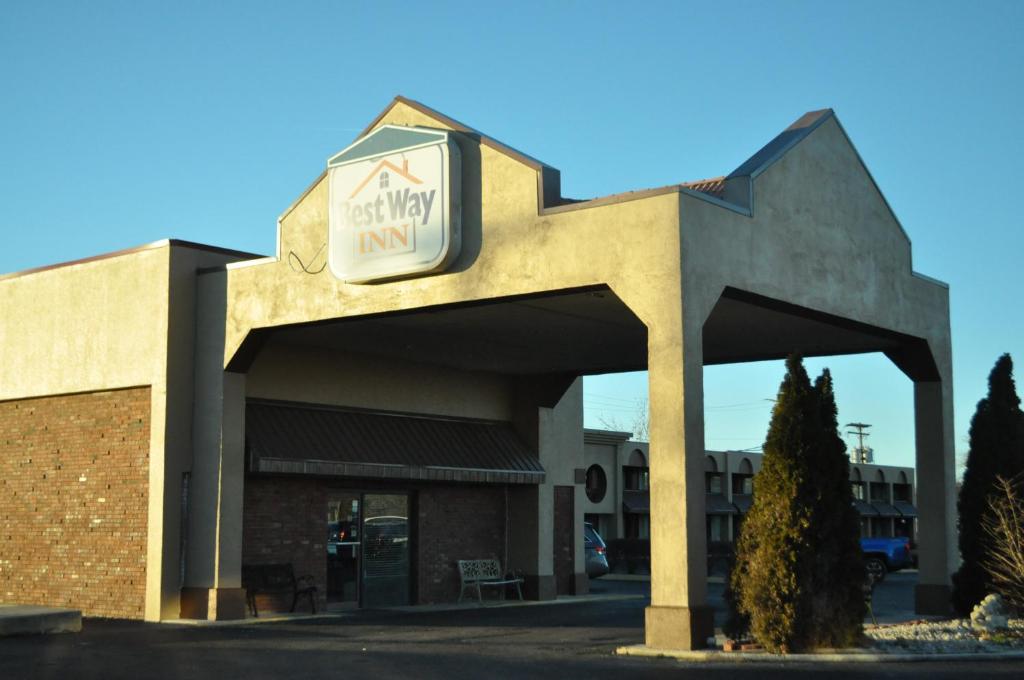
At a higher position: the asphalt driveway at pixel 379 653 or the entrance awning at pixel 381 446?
the entrance awning at pixel 381 446

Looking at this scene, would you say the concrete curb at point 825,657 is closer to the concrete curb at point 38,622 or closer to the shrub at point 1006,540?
the shrub at point 1006,540

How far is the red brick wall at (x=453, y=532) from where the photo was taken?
2566 centimetres

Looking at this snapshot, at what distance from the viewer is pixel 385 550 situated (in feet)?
82.2

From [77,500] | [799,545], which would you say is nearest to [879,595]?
[799,545]

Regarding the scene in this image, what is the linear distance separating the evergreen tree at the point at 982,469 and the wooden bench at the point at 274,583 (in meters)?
11.3

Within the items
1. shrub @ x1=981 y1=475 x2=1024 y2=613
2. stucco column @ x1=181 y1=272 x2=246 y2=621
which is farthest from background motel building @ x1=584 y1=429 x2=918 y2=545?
stucco column @ x1=181 y1=272 x2=246 y2=621

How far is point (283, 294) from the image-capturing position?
20562mm

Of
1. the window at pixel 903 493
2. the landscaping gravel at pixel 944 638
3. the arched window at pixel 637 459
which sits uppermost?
the arched window at pixel 637 459

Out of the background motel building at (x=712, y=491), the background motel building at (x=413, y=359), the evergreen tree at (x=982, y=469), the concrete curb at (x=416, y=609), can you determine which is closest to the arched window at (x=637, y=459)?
the background motel building at (x=712, y=491)

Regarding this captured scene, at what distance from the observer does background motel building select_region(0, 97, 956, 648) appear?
17.0 metres

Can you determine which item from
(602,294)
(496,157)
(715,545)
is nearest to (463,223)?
(496,157)

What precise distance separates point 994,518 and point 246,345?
494 inches

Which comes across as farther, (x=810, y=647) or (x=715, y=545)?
(x=715, y=545)

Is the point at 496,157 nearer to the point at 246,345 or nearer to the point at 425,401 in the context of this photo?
the point at 246,345
